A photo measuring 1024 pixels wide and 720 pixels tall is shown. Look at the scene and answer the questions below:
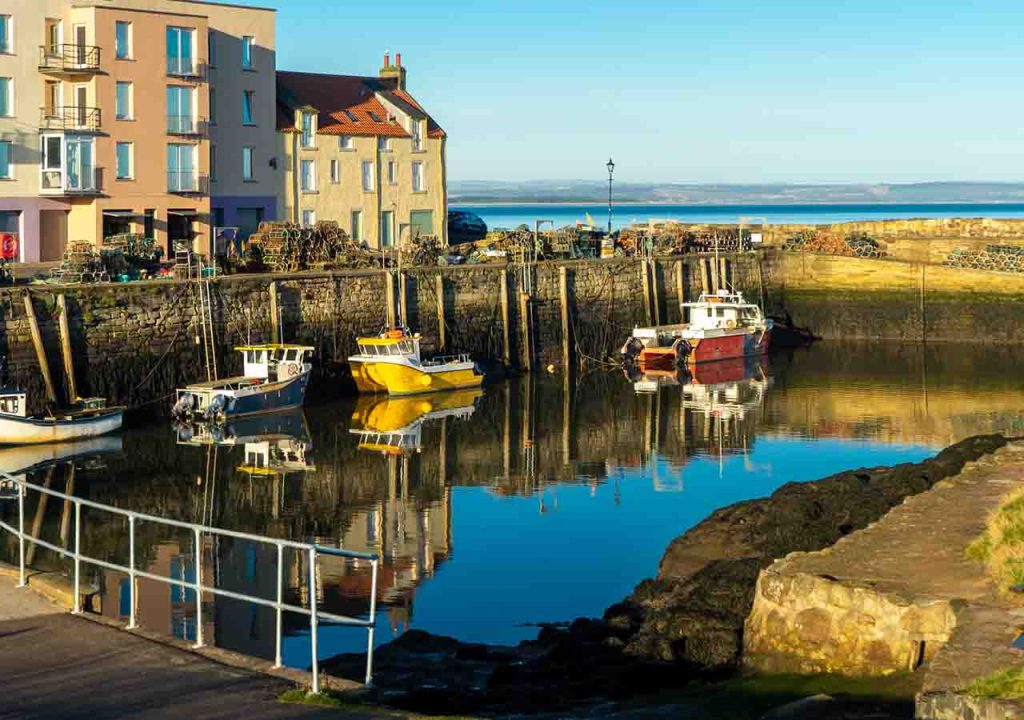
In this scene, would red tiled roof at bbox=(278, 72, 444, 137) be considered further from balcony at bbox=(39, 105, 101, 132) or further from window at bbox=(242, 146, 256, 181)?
balcony at bbox=(39, 105, 101, 132)

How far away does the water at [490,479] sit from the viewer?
22703mm

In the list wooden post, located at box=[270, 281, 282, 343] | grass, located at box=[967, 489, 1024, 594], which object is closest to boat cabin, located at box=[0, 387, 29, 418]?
wooden post, located at box=[270, 281, 282, 343]

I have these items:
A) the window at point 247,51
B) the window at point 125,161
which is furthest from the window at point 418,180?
the window at point 125,161

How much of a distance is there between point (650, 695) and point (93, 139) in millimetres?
38068

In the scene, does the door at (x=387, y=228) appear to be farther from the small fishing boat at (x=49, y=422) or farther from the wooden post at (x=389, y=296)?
the small fishing boat at (x=49, y=422)

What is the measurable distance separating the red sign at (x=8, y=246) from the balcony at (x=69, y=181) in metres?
1.95

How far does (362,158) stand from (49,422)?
25.8 meters

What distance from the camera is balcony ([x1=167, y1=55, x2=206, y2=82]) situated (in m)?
51.4

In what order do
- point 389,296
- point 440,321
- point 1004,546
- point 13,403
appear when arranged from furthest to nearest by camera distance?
point 440,321 → point 389,296 → point 13,403 → point 1004,546

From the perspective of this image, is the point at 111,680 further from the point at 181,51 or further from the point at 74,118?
the point at 181,51

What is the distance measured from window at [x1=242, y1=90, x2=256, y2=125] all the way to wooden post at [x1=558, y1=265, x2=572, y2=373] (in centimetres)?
1202

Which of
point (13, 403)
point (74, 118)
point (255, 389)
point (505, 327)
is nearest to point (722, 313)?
point (505, 327)

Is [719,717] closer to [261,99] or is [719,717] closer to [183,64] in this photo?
[183,64]

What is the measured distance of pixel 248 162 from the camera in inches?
2212
